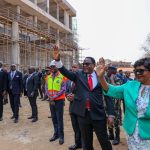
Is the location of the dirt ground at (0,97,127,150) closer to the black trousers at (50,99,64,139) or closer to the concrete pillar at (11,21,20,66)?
the black trousers at (50,99,64,139)

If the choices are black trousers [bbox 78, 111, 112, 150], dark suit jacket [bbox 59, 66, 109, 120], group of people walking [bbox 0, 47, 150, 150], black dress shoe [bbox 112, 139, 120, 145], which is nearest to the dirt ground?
black dress shoe [bbox 112, 139, 120, 145]

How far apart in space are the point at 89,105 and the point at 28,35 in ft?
73.8

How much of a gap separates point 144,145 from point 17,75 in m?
7.16

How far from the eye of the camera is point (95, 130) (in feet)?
14.1

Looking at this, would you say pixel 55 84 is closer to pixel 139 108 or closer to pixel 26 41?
pixel 139 108

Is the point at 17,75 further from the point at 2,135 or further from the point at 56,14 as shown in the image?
the point at 56,14

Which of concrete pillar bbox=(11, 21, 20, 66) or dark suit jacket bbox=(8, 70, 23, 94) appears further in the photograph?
concrete pillar bbox=(11, 21, 20, 66)

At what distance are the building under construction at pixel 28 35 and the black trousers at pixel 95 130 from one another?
14798 mm

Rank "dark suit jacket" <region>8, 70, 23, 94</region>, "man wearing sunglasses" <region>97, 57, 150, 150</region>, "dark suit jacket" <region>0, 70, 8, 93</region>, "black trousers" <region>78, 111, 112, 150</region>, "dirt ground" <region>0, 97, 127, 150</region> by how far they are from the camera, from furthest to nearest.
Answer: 1. "dark suit jacket" <region>0, 70, 8, 93</region>
2. "dark suit jacket" <region>8, 70, 23, 94</region>
3. "dirt ground" <region>0, 97, 127, 150</region>
4. "black trousers" <region>78, 111, 112, 150</region>
5. "man wearing sunglasses" <region>97, 57, 150, 150</region>

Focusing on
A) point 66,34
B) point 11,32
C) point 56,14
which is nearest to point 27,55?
point 11,32

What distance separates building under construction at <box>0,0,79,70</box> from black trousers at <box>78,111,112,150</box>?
14798 millimetres

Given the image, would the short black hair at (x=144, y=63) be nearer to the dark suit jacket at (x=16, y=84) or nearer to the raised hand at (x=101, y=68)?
the raised hand at (x=101, y=68)

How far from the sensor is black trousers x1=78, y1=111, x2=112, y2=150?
4.27 m

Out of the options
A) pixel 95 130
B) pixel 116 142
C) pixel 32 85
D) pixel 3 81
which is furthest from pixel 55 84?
pixel 3 81
